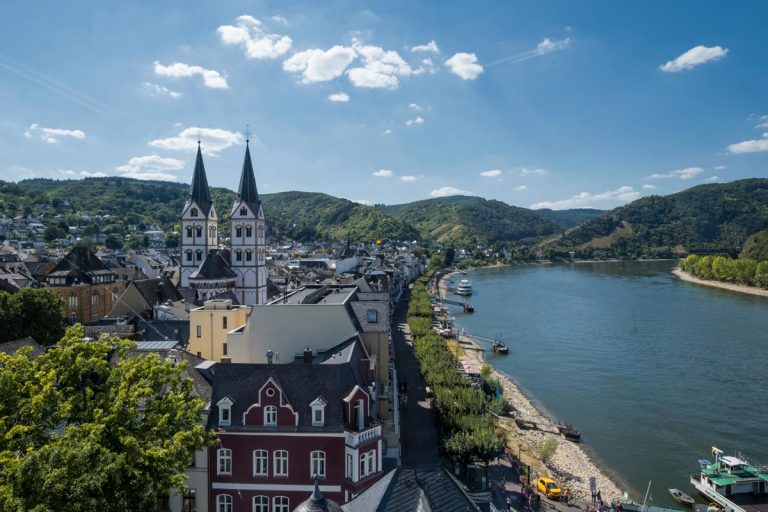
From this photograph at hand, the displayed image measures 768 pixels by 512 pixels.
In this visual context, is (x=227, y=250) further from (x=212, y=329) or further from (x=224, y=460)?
(x=224, y=460)

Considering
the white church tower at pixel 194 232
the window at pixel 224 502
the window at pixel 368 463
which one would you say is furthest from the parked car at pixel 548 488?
the white church tower at pixel 194 232

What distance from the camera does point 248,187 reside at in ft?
218

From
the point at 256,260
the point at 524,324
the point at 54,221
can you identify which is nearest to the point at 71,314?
the point at 256,260

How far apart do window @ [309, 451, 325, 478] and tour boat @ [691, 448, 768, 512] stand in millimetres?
22643

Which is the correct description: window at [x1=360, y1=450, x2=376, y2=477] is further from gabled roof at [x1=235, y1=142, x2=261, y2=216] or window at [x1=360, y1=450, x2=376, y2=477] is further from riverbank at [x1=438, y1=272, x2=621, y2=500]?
gabled roof at [x1=235, y1=142, x2=261, y2=216]

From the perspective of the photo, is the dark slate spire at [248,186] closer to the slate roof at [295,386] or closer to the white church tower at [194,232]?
the white church tower at [194,232]

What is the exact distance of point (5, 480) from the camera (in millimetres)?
14172

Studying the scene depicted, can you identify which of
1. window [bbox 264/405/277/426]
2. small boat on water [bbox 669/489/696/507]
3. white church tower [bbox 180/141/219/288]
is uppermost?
white church tower [bbox 180/141/219/288]

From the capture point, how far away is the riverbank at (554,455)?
33094 millimetres

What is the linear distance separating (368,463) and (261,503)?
175 inches

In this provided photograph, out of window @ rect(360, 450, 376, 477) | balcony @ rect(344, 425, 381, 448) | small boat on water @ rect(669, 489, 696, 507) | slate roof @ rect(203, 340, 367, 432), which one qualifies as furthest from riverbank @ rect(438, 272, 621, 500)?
slate roof @ rect(203, 340, 367, 432)

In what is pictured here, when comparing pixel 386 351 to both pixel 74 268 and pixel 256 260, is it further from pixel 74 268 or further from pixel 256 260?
pixel 74 268

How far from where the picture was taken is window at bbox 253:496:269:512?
72.0 feet

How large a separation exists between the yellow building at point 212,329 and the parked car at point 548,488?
2003cm
